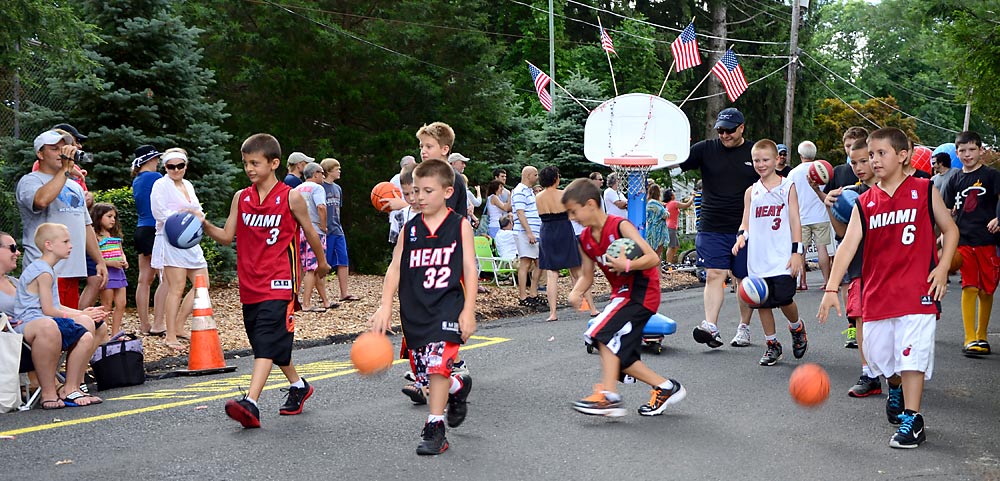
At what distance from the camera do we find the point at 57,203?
27.5 ft

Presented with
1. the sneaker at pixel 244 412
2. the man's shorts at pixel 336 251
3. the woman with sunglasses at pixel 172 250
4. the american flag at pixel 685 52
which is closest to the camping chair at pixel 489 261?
the man's shorts at pixel 336 251

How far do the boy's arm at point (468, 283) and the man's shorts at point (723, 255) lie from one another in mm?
4157

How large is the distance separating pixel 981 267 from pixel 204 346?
703 cm

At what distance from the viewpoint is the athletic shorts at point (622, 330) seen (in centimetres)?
657

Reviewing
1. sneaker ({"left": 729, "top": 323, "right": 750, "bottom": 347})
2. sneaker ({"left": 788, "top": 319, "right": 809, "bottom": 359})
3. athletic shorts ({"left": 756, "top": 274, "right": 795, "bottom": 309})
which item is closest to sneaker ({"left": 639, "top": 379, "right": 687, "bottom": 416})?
athletic shorts ({"left": 756, "top": 274, "right": 795, "bottom": 309})

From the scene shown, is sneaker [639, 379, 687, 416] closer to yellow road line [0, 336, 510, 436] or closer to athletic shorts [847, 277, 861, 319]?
athletic shorts [847, 277, 861, 319]

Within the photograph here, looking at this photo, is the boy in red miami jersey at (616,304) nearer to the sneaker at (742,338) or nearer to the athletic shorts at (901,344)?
the athletic shorts at (901,344)

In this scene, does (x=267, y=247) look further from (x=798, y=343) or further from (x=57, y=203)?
(x=798, y=343)

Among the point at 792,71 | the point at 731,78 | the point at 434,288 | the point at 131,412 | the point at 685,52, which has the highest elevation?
the point at 792,71

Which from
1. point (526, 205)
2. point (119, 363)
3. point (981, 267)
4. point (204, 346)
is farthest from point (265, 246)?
point (526, 205)

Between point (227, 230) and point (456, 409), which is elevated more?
point (227, 230)

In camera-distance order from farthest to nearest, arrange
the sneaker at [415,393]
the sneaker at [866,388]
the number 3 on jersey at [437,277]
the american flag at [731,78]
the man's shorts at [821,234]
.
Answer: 1. the american flag at [731,78]
2. the man's shorts at [821,234]
3. the sneaker at [866,388]
4. the sneaker at [415,393]
5. the number 3 on jersey at [437,277]

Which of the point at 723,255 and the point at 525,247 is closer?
the point at 723,255

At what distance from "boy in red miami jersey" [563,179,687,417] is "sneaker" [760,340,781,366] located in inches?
89.0
